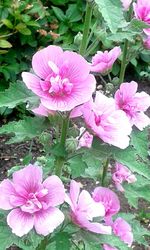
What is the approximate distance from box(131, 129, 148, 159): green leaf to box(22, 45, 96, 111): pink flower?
31cm

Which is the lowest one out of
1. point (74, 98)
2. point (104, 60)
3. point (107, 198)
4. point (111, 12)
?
point (107, 198)

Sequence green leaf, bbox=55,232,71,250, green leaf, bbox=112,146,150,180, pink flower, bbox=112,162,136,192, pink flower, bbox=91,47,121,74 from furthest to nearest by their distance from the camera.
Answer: pink flower, bbox=112,162,136,192 → pink flower, bbox=91,47,121,74 → green leaf, bbox=55,232,71,250 → green leaf, bbox=112,146,150,180

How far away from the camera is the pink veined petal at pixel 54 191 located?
154cm

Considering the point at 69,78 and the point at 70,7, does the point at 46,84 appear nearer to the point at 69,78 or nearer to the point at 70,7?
the point at 69,78

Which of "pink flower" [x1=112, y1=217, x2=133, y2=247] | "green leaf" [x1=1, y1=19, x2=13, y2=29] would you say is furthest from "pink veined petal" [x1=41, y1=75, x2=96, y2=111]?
"green leaf" [x1=1, y1=19, x2=13, y2=29]

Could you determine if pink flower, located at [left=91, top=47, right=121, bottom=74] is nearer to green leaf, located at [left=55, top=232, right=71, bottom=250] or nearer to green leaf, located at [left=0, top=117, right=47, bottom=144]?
green leaf, located at [left=0, top=117, right=47, bottom=144]

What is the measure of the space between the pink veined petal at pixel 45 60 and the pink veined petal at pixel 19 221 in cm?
33

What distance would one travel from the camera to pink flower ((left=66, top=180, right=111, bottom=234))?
159cm

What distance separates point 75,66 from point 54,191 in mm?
304

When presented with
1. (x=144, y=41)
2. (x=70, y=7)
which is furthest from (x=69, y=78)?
(x=70, y=7)

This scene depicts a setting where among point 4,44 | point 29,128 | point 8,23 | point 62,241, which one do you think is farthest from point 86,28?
point 8,23

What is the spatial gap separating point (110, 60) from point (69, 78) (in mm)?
330

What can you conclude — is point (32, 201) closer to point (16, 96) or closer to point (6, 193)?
point (6, 193)

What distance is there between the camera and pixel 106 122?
154 centimetres
